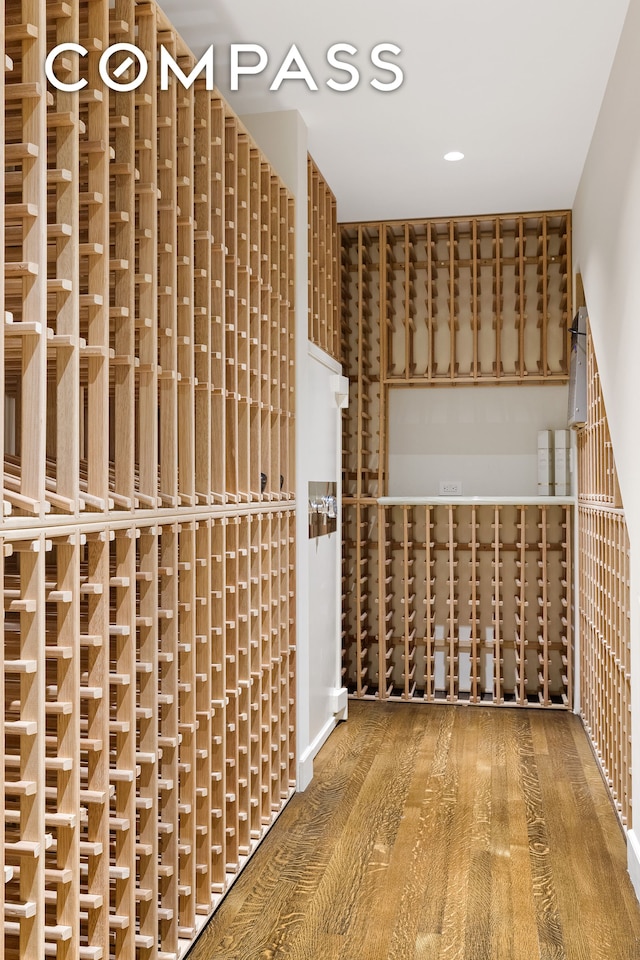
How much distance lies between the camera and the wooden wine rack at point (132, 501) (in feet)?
5.51

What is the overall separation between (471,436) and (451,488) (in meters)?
0.38

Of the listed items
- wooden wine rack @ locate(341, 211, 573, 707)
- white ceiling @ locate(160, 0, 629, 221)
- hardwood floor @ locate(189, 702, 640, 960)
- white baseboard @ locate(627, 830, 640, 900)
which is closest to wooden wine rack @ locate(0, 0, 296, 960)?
hardwood floor @ locate(189, 702, 640, 960)

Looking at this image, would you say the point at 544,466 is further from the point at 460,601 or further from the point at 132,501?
the point at 132,501

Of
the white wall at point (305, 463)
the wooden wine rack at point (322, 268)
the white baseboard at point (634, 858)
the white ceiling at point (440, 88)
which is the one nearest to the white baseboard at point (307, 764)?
the white wall at point (305, 463)

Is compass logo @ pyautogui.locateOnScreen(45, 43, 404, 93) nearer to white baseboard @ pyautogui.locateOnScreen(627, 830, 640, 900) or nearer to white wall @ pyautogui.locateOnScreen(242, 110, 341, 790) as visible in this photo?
white wall @ pyautogui.locateOnScreen(242, 110, 341, 790)

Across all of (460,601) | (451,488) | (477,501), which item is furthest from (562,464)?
(460,601)

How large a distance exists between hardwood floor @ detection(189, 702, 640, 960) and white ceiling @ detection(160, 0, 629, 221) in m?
3.05

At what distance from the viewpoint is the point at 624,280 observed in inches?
125

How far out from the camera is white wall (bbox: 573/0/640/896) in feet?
9.55

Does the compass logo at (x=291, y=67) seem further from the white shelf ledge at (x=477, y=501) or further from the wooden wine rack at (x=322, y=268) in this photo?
the white shelf ledge at (x=477, y=501)

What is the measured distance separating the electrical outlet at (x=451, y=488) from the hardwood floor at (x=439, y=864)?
5.70ft

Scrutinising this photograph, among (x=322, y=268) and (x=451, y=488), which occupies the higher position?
(x=322, y=268)

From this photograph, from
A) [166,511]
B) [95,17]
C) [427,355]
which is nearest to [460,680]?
[427,355]

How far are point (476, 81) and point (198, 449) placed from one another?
2.07 meters
